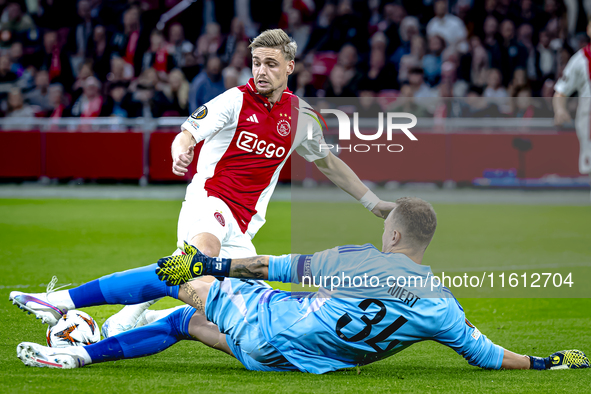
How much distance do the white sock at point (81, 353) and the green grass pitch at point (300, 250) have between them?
52mm

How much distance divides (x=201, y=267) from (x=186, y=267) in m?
0.07

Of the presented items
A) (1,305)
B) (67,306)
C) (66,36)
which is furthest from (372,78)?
(67,306)

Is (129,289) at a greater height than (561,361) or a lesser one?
greater

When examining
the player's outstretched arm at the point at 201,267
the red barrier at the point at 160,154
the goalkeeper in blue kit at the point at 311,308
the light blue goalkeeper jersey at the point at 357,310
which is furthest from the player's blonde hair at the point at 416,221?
the red barrier at the point at 160,154

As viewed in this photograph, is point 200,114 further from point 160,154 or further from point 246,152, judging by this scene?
point 160,154

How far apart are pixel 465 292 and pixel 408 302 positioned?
310 centimetres

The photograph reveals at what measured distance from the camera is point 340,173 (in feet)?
17.5

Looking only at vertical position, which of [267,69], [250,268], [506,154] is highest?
[267,69]

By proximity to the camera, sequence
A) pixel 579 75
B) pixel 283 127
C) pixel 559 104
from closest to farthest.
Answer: pixel 283 127 < pixel 559 104 < pixel 579 75

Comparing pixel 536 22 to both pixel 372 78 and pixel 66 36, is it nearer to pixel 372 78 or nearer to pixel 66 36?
pixel 372 78

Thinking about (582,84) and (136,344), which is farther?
(582,84)

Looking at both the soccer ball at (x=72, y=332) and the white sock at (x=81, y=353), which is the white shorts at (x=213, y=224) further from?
the white sock at (x=81, y=353)

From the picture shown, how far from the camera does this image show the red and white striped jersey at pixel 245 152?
4965mm

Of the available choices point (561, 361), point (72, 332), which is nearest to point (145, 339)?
point (72, 332)
